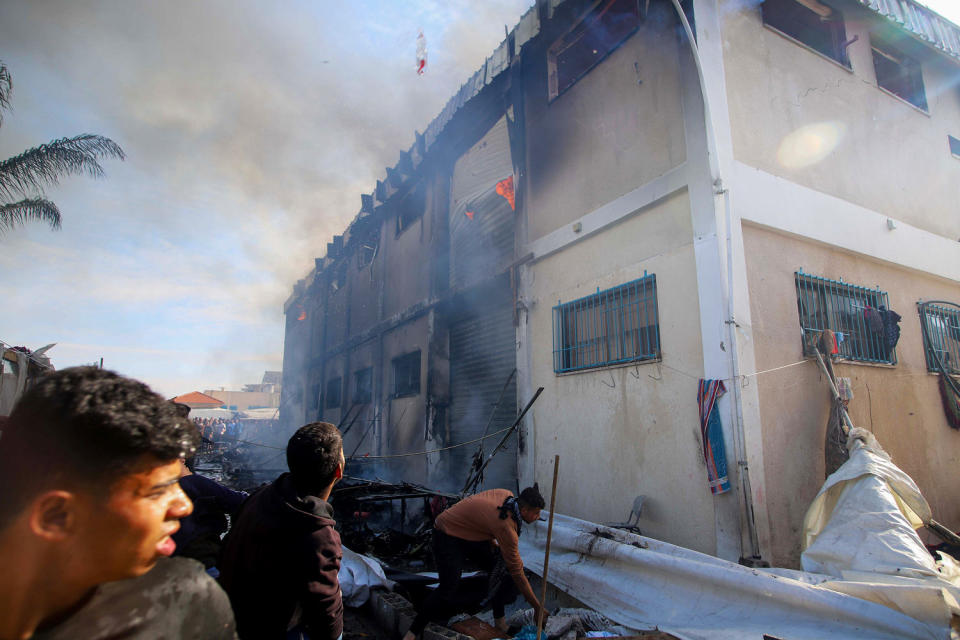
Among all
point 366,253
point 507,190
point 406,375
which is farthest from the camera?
point 366,253

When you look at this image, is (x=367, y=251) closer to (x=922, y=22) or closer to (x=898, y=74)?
(x=898, y=74)

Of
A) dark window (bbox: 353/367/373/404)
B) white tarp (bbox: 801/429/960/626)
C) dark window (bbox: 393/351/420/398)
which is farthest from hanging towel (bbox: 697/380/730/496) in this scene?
dark window (bbox: 353/367/373/404)

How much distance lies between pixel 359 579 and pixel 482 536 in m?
1.34

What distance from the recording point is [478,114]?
10078mm

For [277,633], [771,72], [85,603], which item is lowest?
[277,633]

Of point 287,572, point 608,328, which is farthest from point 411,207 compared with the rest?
point 287,572

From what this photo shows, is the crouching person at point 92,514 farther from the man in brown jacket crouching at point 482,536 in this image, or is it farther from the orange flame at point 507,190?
the orange flame at point 507,190

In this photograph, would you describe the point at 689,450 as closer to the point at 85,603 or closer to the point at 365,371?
the point at 85,603

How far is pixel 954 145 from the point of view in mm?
8516

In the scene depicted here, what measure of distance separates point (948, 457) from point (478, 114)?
9.36 metres

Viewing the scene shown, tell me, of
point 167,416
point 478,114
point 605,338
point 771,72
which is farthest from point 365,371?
point 167,416

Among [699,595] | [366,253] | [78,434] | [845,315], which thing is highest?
[366,253]

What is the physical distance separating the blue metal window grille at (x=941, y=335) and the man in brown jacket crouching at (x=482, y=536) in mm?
6558

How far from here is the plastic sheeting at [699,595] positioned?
2928mm
